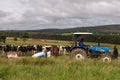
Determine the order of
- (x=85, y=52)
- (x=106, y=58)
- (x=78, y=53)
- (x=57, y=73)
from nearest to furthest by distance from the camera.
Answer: (x=57, y=73)
(x=106, y=58)
(x=85, y=52)
(x=78, y=53)

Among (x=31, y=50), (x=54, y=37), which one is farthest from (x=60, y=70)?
(x=54, y=37)

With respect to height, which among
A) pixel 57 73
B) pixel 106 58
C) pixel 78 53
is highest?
pixel 57 73

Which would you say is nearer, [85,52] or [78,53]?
[85,52]

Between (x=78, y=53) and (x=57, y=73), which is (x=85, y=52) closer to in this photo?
(x=78, y=53)

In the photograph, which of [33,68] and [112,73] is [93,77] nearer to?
[112,73]

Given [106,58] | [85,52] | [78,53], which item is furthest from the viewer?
[78,53]

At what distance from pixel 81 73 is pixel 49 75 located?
4.33 feet

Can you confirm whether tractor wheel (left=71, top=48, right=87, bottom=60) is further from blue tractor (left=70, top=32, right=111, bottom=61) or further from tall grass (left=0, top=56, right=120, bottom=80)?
tall grass (left=0, top=56, right=120, bottom=80)

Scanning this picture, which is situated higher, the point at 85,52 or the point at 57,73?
the point at 57,73

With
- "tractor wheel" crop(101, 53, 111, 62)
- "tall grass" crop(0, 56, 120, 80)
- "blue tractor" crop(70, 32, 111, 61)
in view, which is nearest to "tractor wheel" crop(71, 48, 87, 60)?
"blue tractor" crop(70, 32, 111, 61)

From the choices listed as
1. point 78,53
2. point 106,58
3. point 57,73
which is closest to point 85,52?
point 78,53

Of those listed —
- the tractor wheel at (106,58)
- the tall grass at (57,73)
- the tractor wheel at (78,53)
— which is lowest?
the tractor wheel at (106,58)

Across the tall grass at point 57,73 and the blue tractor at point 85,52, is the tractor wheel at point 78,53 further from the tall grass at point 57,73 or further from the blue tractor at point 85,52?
the tall grass at point 57,73

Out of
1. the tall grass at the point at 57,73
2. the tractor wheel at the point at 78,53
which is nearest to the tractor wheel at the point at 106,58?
the tractor wheel at the point at 78,53
